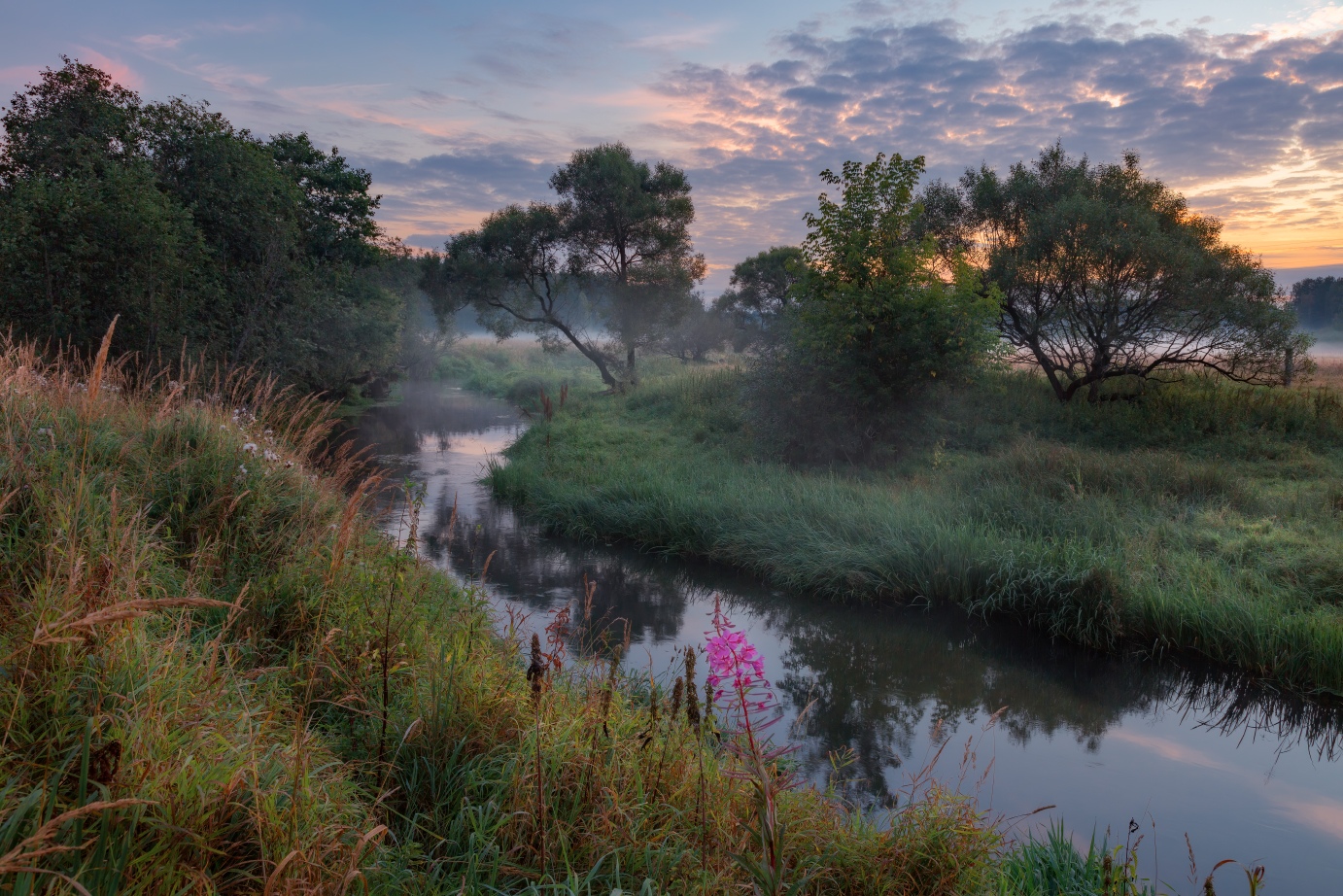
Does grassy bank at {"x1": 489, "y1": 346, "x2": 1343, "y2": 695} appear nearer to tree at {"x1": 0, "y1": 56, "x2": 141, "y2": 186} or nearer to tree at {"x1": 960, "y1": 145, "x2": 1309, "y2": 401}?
tree at {"x1": 960, "y1": 145, "x2": 1309, "y2": 401}

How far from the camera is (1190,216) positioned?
18.1 meters

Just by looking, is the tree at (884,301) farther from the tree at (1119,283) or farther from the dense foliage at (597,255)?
the dense foliage at (597,255)

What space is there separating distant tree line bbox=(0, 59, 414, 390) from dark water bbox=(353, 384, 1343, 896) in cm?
725

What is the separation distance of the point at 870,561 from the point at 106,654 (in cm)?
793

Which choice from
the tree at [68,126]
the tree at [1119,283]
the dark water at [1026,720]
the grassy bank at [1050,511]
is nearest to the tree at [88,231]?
the tree at [68,126]

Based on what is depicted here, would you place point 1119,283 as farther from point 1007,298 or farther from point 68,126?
point 68,126

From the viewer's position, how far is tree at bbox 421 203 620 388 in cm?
2683

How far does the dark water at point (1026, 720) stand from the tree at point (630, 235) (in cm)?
1855

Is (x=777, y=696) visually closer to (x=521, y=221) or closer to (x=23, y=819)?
(x=23, y=819)

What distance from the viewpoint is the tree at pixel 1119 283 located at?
16609 millimetres

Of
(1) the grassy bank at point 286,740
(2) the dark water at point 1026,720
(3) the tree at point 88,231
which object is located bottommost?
(2) the dark water at point 1026,720

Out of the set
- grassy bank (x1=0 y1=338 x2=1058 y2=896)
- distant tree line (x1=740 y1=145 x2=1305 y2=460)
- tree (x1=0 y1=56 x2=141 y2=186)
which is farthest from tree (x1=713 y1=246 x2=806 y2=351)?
grassy bank (x1=0 y1=338 x2=1058 y2=896)

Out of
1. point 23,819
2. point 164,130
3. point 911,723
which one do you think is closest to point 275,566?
point 23,819

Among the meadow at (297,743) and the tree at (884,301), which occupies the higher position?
the tree at (884,301)
